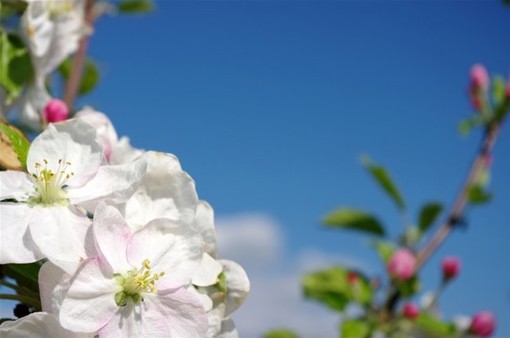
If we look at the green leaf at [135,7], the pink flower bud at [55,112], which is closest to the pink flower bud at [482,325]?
the green leaf at [135,7]

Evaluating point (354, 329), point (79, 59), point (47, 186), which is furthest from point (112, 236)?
point (354, 329)

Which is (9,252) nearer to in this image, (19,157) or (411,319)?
(19,157)

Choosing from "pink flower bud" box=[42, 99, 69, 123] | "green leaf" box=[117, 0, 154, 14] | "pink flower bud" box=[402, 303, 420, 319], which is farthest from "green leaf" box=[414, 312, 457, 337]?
"pink flower bud" box=[42, 99, 69, 123]

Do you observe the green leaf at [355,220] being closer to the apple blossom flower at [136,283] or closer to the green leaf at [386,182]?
the green leaf at [386,182]

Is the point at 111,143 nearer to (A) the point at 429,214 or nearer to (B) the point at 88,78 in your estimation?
(B) the point at 88,78

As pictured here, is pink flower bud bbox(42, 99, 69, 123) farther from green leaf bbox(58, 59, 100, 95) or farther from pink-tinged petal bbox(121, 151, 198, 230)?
green leaf bbox(58, 59, 100, 95)
